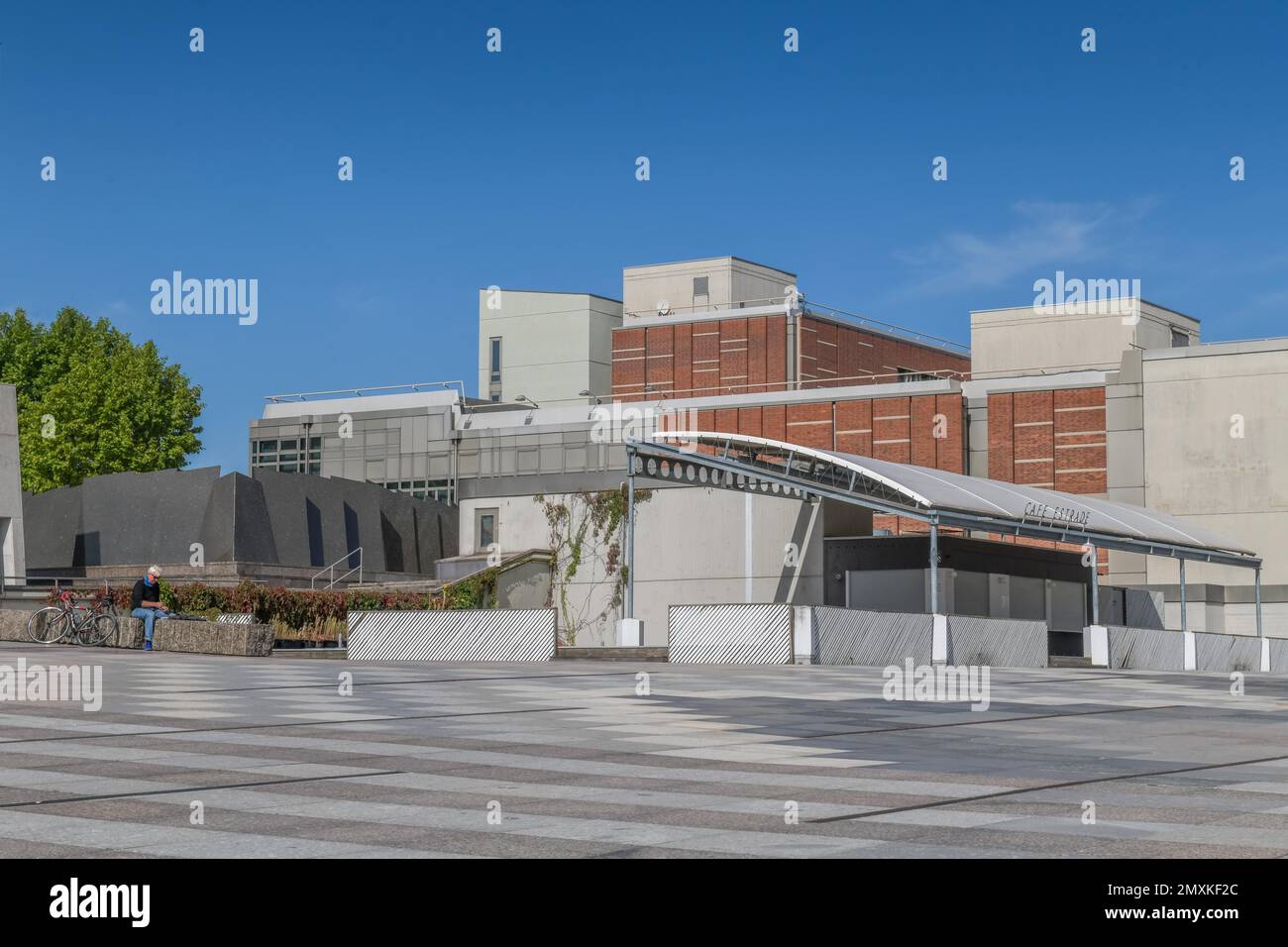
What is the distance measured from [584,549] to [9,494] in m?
17.7

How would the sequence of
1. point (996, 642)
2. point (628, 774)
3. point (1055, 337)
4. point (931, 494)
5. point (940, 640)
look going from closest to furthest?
point (628, 774), point (940, 640), point (996, 642), point (931, 494), point (1055, 337)

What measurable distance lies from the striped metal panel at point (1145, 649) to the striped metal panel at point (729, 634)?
451 inches

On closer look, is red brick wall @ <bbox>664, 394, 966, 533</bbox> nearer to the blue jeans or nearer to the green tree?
the green tree

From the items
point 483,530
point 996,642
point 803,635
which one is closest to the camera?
point 803,635

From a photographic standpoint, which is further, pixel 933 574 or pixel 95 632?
pixel 933 574

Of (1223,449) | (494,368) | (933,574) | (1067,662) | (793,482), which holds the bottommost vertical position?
(1067,662)

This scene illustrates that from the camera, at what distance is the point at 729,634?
30812mm

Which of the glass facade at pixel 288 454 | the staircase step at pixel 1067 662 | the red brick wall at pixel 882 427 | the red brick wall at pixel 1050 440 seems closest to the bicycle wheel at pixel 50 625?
the staircase step at pixel 1067 662

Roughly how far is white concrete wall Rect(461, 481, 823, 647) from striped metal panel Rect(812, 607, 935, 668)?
32.3 feet

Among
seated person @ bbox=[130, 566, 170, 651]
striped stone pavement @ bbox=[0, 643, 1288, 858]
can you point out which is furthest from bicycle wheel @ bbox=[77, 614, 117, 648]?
striped stone pavement @ bbox=[0, 643, 1288, 858]

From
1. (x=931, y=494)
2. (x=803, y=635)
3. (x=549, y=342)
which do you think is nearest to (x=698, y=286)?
(x=549, y=342)

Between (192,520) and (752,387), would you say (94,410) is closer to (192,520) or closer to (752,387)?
(192,520)
